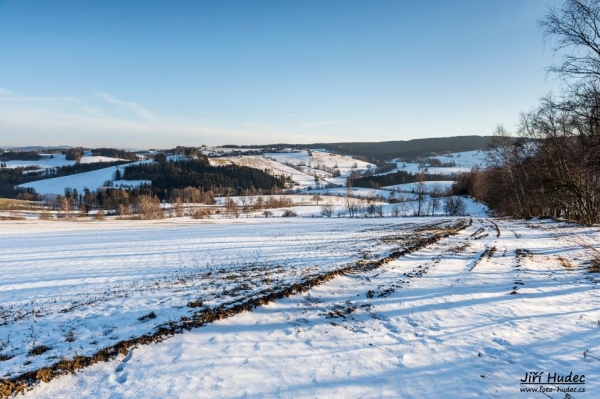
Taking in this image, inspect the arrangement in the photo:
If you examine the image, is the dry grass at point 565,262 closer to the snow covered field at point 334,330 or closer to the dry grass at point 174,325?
the snow covered field at point 334,330

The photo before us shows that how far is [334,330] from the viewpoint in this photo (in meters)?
8.34

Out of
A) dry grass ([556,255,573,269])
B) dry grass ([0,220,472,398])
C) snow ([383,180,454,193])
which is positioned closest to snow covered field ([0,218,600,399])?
dry grass ([556,255,573,269])

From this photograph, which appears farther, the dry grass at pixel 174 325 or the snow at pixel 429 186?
the snow at pixel 429 186

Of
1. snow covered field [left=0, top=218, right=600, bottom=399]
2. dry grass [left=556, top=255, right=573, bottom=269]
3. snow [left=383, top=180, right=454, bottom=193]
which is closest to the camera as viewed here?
snow covered field [left=0, top=218, right=600, bottom=399]

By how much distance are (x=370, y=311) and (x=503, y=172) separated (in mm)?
49904

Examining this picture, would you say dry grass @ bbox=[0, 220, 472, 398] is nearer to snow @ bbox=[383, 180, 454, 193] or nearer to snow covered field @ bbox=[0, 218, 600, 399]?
snow covered field @ bbox=[0, 218, 600, 399]

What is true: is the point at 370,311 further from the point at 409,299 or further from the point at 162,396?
the point at 162,396

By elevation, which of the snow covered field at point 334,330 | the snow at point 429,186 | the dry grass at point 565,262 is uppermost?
the snow at point 429,186

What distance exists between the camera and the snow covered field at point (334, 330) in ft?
20.0

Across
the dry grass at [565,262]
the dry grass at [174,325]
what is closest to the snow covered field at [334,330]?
the dry grass at [565,262]

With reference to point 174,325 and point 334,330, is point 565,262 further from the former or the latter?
point 174,325

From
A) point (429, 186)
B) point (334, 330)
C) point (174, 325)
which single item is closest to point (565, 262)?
point (334, 330)

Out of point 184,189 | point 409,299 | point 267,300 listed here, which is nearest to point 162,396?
point 267,300

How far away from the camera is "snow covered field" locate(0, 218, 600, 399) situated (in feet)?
20.0
